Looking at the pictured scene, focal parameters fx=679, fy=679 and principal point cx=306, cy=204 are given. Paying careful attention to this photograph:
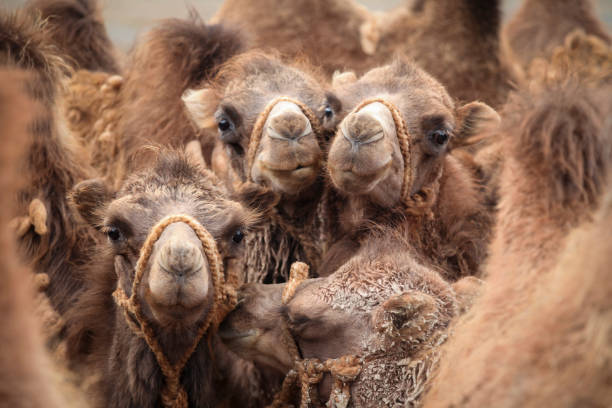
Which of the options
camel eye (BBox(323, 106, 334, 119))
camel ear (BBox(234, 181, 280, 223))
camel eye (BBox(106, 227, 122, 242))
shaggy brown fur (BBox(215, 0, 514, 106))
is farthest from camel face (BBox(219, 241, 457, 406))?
shaggy brown fur (BBox(215, 0, 514, 106))

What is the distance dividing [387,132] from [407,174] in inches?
9.6

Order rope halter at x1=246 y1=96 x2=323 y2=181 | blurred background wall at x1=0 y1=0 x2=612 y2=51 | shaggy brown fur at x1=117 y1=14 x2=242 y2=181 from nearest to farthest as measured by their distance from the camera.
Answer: rope halter at x1=246 y1=96 x2=323 y2=181 → shaggy brown fur at x1=117 y1=14 x2=242 y2=181 → blurred background wall at x1=0 y1=0 x2=612 y2=51


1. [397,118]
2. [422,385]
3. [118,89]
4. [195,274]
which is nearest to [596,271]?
[422,385]

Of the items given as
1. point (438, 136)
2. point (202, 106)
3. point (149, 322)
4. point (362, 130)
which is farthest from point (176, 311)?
point (202, 106)

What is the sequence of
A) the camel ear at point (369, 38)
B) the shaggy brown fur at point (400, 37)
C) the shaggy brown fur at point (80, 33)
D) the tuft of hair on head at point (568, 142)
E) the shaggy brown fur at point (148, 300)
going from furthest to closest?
the camel ear at point (369, 38) < the shaggy brown fur at point (400, 37) < the shaggy brown fur at point (80, 33) < the shaggy brown fur at point (148, 300) < the tuft of hair on head at point (568, 142)

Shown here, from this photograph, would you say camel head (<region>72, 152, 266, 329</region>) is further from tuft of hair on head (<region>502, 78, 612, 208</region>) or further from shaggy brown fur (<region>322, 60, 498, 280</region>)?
tuft of hair on head (<region>502, 78, 612, 208</region>)

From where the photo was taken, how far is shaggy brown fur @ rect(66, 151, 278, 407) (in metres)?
2.45

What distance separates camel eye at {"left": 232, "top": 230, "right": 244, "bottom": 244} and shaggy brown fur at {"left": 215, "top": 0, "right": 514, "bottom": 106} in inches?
80.3

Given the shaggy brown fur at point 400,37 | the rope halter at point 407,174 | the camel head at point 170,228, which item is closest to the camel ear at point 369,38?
the shaggy brown fur at point 400,37

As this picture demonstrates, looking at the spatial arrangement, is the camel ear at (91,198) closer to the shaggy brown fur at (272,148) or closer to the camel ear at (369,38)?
the shaggy brown fur at (272,148)

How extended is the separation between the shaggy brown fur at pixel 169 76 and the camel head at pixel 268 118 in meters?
0.23

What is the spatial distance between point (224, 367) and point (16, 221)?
116 cm

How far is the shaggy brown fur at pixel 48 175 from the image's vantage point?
3.09 meters

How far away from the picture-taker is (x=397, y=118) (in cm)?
295
